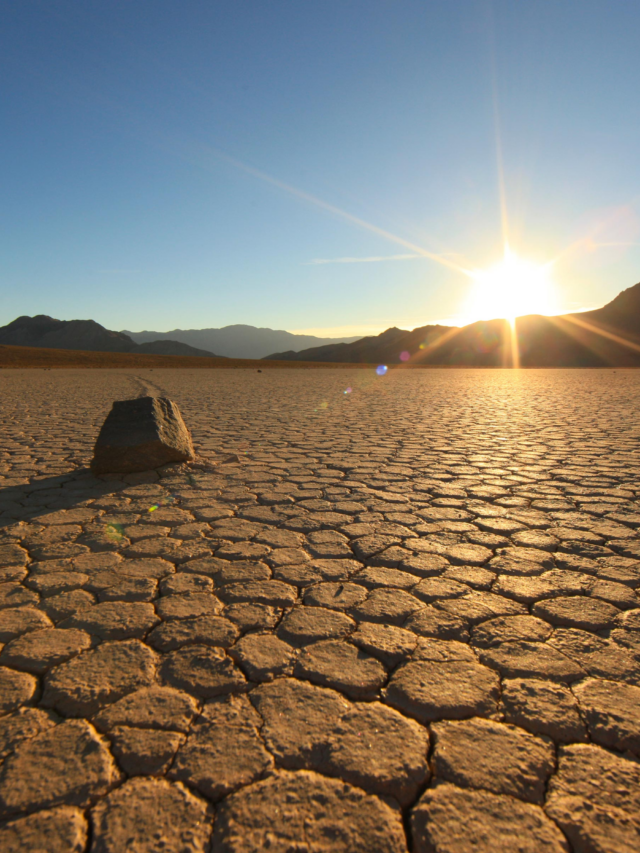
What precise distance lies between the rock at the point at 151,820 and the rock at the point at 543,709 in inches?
34.8

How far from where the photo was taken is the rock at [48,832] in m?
1.09

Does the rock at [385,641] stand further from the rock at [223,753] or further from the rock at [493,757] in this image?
the rock at [223,753]

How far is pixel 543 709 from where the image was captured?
1488 millimetres

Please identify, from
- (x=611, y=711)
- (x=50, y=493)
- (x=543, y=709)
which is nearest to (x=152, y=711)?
(x=543, y=709)

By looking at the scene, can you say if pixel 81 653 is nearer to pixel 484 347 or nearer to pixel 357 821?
pixel 357 821

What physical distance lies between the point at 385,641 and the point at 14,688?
4.08ft

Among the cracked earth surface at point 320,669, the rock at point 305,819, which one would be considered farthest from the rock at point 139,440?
the rock at point 305,819

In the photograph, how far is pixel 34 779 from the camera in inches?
49.6

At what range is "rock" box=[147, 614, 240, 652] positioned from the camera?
1.84 metres

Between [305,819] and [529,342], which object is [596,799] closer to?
[305,819]

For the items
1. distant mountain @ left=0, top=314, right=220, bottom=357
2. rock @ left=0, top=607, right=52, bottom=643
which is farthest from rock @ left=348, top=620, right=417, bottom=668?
distant mountain @ left=0, top=314, right=220, bottom=357

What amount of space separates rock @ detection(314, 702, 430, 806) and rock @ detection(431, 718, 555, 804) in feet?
0.18

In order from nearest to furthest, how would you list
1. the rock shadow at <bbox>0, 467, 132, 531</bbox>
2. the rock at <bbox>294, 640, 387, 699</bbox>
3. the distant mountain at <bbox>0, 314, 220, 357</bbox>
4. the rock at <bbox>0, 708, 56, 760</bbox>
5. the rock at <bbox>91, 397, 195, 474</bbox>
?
the rock at <bbox>0, 708, 56, 760</bbox>, the rock at <bbox>294, 640, 387, 699</bbox>, the rock shadow at <bbox>0, 467, 132, 531</bbox>, the rock at <bbox>91, 397, 195, 474</bbox>, the distant mountain at <bbox>0, 314, 220, 357</bbox>

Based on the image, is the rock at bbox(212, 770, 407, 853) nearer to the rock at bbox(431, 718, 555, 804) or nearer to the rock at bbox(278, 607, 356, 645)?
the rock at bbox(431, 718, 555, 804)
